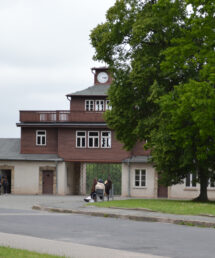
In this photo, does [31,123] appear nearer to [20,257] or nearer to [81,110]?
[81,110]

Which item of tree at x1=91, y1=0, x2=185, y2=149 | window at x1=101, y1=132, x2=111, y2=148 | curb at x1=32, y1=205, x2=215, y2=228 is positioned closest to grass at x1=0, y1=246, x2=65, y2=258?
curb at x1=32, y1=205, x2=215, y2=228

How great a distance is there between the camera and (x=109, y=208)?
25156mm

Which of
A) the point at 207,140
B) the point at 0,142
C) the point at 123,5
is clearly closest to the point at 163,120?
the point at 207,140

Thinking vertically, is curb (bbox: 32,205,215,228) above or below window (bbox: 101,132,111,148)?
below

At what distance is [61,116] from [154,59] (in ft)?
61.2

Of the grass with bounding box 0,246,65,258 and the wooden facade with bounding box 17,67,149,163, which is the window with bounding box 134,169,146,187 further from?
the grass with bounding box 0,246,65,258

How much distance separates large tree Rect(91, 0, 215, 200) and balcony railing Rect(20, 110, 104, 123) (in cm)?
1312

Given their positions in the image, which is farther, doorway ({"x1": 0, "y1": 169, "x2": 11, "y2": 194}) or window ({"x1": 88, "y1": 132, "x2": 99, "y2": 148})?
doorway ({"x1": 0, "y1": 169, "x2": 11, "y2": 194})

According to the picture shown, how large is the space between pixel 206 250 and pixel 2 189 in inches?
1562

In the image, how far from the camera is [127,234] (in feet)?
49.5

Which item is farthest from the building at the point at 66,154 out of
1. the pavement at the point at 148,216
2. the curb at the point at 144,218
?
the pavement at the point at 148,216

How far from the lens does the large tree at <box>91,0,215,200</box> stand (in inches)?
1210

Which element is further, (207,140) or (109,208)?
(207,140)

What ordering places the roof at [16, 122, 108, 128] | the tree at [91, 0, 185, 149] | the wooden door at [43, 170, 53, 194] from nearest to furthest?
the tree at [91, 0, 185, 149] < the roof at [16, 122, 108, 128] < the wooden door at [43, 170, 53, 194]
